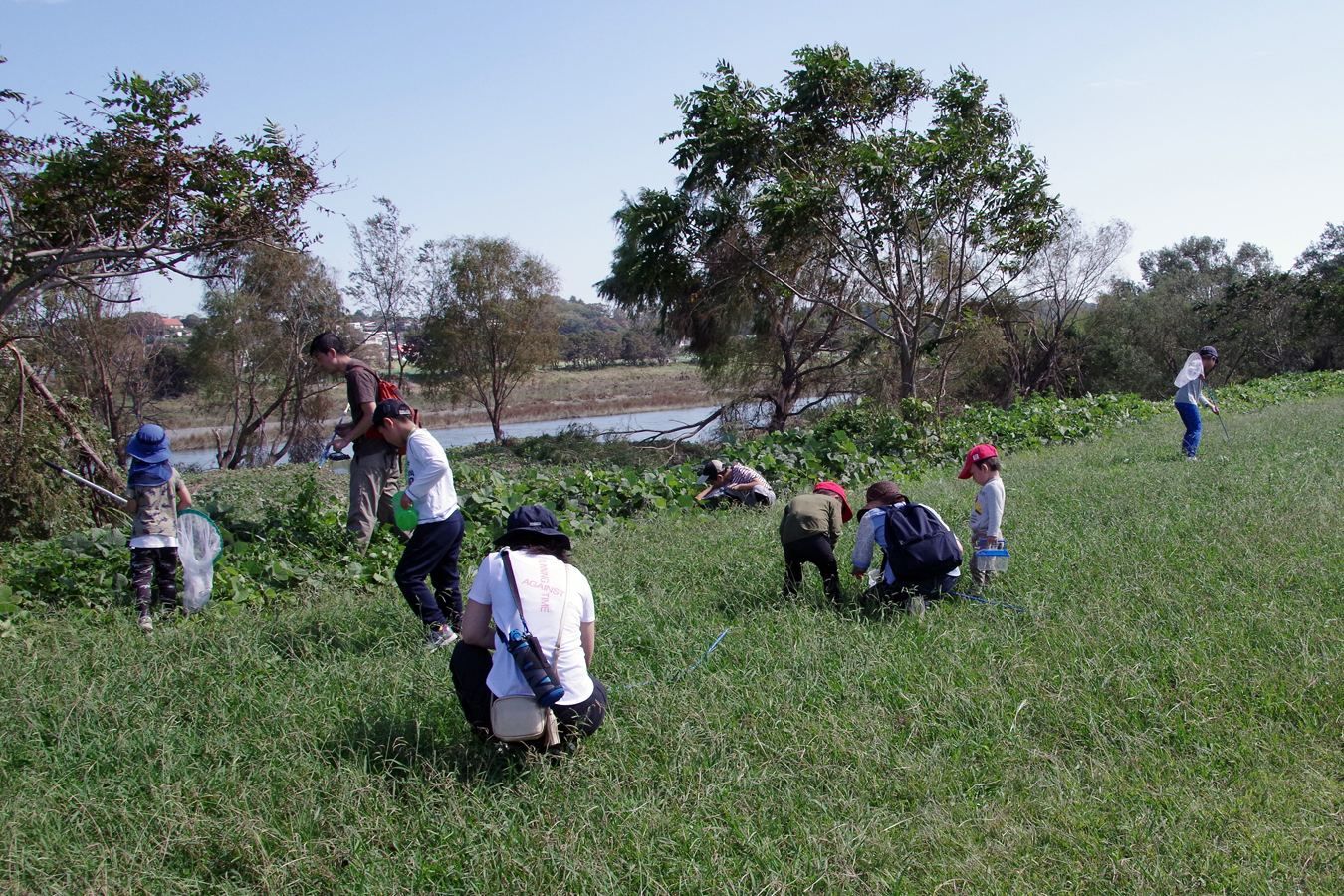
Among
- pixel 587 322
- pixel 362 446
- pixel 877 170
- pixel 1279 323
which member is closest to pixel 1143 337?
pixel 1279 323

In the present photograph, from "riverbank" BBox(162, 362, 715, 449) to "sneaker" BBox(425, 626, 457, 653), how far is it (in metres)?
Answer: 26.6

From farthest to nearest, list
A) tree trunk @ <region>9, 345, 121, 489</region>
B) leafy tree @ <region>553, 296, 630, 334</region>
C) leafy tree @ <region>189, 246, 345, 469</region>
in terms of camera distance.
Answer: leafy tree @ <region>553, 296, 630, 334</region> → leafy tree @ <region>189, 246, 345, 469</region> → tree trunk @ <region>9, 345, 121, 489</region>

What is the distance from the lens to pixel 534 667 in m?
3.12

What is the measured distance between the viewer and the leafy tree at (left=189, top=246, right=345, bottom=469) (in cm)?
2575

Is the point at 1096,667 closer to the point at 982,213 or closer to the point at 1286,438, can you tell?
the point at 1286,438

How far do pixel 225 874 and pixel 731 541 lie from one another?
16.5 ft

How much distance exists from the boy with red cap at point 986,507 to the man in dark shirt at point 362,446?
12.6ft

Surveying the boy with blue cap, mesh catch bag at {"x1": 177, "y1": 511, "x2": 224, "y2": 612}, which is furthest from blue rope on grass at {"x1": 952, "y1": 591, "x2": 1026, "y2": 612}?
the boy with blue cap

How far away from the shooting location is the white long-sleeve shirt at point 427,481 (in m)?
4.73

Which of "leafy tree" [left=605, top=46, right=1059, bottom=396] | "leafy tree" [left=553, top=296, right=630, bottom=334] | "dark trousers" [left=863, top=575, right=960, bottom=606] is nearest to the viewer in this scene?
"dark trousers" [left=863, top=575, right=960, bottom=606]

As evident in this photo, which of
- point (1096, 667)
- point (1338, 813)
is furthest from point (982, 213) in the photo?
point (1338, 813)

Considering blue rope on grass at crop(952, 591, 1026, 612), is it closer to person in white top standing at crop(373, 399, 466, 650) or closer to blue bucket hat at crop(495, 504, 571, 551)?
blue bucket hat at crop(495, 504, 571, 551)

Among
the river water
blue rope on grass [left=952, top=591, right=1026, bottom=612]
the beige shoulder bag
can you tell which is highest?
the beige shoulder bag

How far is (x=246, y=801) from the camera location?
3.16m
